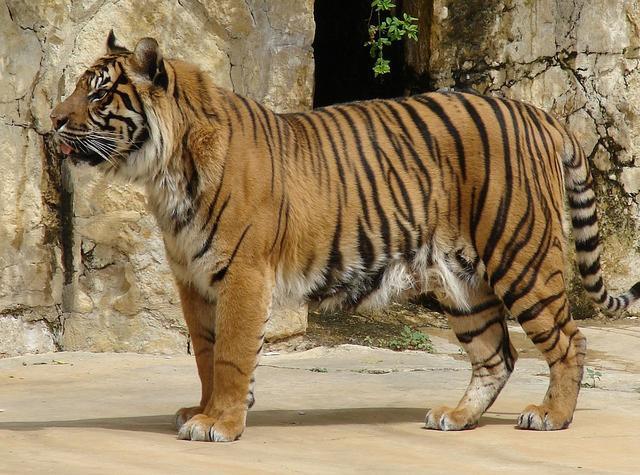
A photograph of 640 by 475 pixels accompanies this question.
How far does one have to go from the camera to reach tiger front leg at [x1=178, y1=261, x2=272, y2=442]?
172 inches

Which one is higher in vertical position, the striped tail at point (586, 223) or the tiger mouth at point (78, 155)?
the tiger mouth at point (78, 155)

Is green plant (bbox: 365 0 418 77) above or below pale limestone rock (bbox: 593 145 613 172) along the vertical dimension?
above

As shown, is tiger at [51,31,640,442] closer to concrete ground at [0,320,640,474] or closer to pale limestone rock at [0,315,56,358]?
concrete ground at [0,320,640,474]

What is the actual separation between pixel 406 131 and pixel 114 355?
265 cm

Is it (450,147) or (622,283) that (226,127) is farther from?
(622,283)

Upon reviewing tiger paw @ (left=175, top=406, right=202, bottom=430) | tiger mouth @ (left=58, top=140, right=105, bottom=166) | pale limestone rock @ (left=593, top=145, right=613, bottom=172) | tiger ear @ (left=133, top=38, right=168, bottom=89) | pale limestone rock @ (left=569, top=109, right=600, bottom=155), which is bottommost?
tiger paw @ (left=175, top=406, right=202, bottom=430)

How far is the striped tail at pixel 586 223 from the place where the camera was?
500 centimetres

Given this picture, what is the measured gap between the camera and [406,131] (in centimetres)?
489

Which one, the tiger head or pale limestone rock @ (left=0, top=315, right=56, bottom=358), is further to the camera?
pale limestone rock @ (left=0, top=315, right=56, bottom=358)

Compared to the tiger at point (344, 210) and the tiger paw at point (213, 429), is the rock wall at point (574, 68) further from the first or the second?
the tiger paw at point (213, 429)

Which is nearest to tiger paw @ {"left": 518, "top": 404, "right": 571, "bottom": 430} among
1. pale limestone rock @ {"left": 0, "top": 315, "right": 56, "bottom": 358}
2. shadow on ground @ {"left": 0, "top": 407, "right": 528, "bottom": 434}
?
shadow on ground @ {"left": 0, "top": 407, "right": 528, "bottom": 434}

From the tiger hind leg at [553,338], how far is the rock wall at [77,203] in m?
2.82

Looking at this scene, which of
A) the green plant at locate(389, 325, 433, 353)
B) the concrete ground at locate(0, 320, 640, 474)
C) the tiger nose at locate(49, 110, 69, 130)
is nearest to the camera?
the concrete ground at locate(0, 320, 640, 474)

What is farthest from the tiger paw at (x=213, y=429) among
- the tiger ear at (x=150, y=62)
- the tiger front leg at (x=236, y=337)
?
the tiger ear at (x=150, y=62)
